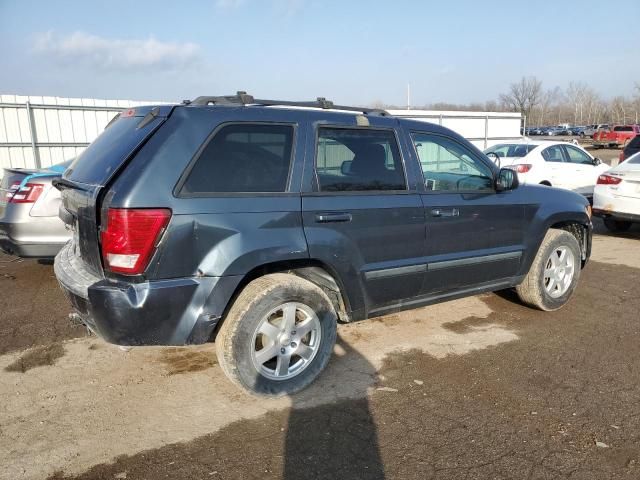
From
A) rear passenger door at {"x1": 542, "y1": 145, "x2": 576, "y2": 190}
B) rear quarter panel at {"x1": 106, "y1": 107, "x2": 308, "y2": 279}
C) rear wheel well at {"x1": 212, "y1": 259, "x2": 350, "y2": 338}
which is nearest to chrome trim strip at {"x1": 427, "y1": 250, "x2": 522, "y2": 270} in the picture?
rear wheel well at {"x1": 212, "y1": 259, "x2": 350, "y2": 338}

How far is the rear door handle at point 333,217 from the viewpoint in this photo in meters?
3.38

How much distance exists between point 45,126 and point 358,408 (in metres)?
12.5

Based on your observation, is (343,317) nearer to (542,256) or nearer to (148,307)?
(148,307)

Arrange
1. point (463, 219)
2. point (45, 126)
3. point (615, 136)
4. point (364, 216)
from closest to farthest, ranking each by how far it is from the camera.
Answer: point (364, 216)
point (463, 219)
point (45, 126)
point (615, 136)

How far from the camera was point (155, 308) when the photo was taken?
291 cm

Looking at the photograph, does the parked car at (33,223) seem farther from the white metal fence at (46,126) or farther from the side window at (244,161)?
the white metal fence at (46,126)

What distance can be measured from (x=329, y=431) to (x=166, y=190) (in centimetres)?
171

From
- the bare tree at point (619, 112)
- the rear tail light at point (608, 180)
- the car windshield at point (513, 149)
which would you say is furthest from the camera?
the bare tree at point (619, 112)

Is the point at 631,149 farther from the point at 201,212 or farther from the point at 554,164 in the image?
the point at 201,212

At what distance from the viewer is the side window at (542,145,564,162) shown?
38.2 feet

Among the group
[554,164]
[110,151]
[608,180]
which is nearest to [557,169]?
[554,164]

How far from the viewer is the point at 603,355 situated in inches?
160

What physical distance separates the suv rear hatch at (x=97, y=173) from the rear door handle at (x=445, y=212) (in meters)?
2.08

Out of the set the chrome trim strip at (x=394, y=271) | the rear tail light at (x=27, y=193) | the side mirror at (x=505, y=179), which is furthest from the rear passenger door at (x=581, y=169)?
the rear tail light at (x=27, y=193)
